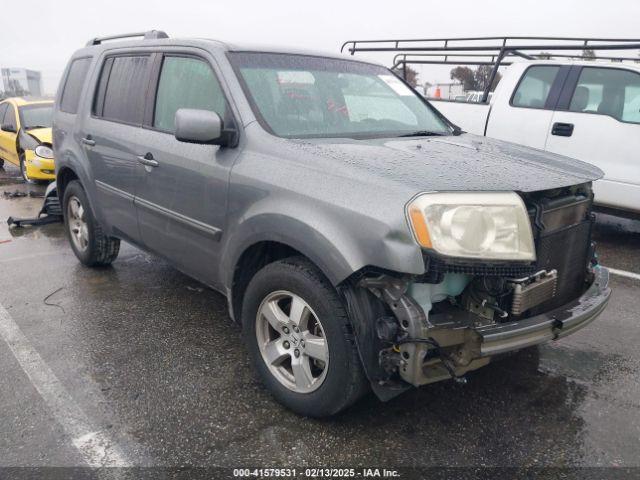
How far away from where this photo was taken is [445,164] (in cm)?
254

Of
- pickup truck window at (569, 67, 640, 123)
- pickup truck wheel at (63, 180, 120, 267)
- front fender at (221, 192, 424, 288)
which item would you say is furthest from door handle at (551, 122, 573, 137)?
pickup truck wheel at (63, 180, 120, 267)

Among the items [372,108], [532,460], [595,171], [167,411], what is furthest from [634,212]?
[167,411]

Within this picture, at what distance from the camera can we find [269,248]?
9.37 feet

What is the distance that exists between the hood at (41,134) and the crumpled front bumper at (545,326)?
831 cm

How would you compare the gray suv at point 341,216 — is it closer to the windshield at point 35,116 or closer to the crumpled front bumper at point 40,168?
the crumpled front bumper at point 40,168

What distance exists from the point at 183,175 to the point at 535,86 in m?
4.73

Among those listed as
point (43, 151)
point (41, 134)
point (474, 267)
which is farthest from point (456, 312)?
point (41, 134)

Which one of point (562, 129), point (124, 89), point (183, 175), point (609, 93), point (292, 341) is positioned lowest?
point (292, 341)

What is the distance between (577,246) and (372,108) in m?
1.50

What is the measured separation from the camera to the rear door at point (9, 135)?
9.75 m

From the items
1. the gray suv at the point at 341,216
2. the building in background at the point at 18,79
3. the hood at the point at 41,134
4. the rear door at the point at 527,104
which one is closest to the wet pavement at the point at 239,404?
the gray suv at the point at 341,216

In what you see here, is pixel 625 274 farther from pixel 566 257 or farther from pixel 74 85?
pixel 74 85

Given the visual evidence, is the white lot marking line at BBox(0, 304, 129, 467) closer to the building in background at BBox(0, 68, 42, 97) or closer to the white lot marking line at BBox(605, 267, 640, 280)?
the white lot marking line at BBox(605, 267, 640, 280)

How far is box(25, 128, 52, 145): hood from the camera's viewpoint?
8.83 m
